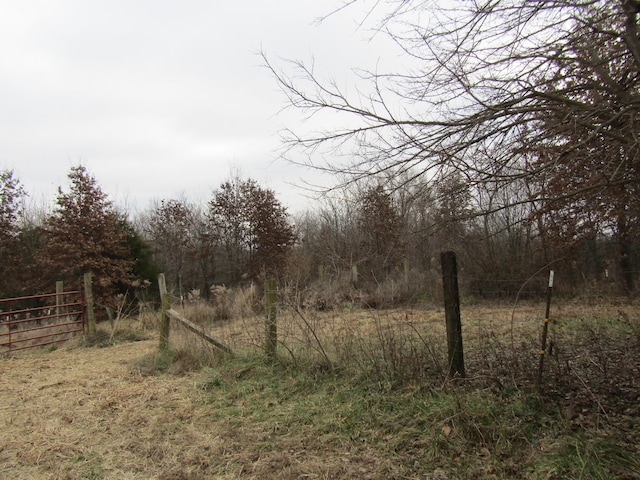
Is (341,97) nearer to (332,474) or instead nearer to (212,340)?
(332,474)

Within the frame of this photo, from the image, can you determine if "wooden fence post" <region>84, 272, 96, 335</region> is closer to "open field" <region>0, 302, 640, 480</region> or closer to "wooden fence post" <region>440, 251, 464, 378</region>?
"open field" <region>0, 302, 640, 480</region>

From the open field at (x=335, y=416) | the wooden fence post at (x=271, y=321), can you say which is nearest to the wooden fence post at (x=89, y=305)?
the open field at (x=335, y=416)

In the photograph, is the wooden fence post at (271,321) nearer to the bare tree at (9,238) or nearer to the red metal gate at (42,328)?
the red metal gate at (42,328)

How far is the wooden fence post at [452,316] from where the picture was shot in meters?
4.48

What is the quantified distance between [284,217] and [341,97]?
17.0 meters

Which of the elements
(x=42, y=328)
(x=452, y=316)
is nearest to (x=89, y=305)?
(x=42, y=328)

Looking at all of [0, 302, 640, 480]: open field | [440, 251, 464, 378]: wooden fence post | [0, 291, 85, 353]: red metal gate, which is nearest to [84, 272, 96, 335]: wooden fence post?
[0, 291, 85, 353]: red metal gate

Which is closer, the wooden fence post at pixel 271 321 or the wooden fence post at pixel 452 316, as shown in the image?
the wooden fence post at pixel 452 316

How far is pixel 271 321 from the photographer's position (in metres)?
6.32

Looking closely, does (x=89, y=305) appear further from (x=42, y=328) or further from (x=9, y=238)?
(x=9, y=238)

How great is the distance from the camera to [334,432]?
4.09 meters

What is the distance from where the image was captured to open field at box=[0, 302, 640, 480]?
11.1ft

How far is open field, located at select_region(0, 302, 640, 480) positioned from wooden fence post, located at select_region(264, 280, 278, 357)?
148 mm

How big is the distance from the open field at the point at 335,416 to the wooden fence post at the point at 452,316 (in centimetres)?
23
